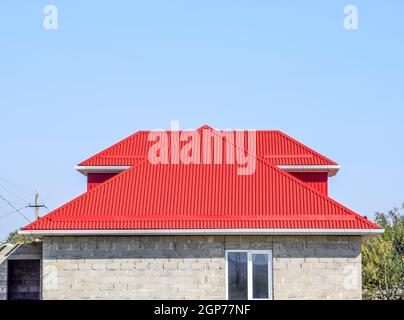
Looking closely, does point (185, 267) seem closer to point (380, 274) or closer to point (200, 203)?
point (200, 203)

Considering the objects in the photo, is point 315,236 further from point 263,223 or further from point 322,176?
point 322,176

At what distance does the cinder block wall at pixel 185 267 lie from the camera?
62.5 ft

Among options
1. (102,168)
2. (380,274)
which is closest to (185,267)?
(102,168)

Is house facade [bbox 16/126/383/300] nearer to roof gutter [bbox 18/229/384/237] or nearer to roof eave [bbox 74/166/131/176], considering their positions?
roof gutter [bbox 18/229/384/237]

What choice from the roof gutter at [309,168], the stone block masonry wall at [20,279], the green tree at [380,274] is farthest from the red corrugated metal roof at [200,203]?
the green tree at [380,274]

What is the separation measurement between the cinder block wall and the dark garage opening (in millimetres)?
2857

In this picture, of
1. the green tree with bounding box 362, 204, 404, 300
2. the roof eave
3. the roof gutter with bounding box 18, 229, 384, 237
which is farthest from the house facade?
the green tree with bounding box 362, 204, 404, 300

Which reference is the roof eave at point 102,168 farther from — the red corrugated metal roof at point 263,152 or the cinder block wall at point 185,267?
the cinder block wall at point 185,267

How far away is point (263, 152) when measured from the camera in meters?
23.8

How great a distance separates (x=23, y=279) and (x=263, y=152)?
26.3 feet

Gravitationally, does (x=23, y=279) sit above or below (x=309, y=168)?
below

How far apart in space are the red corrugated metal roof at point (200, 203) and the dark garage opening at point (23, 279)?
3.11m
